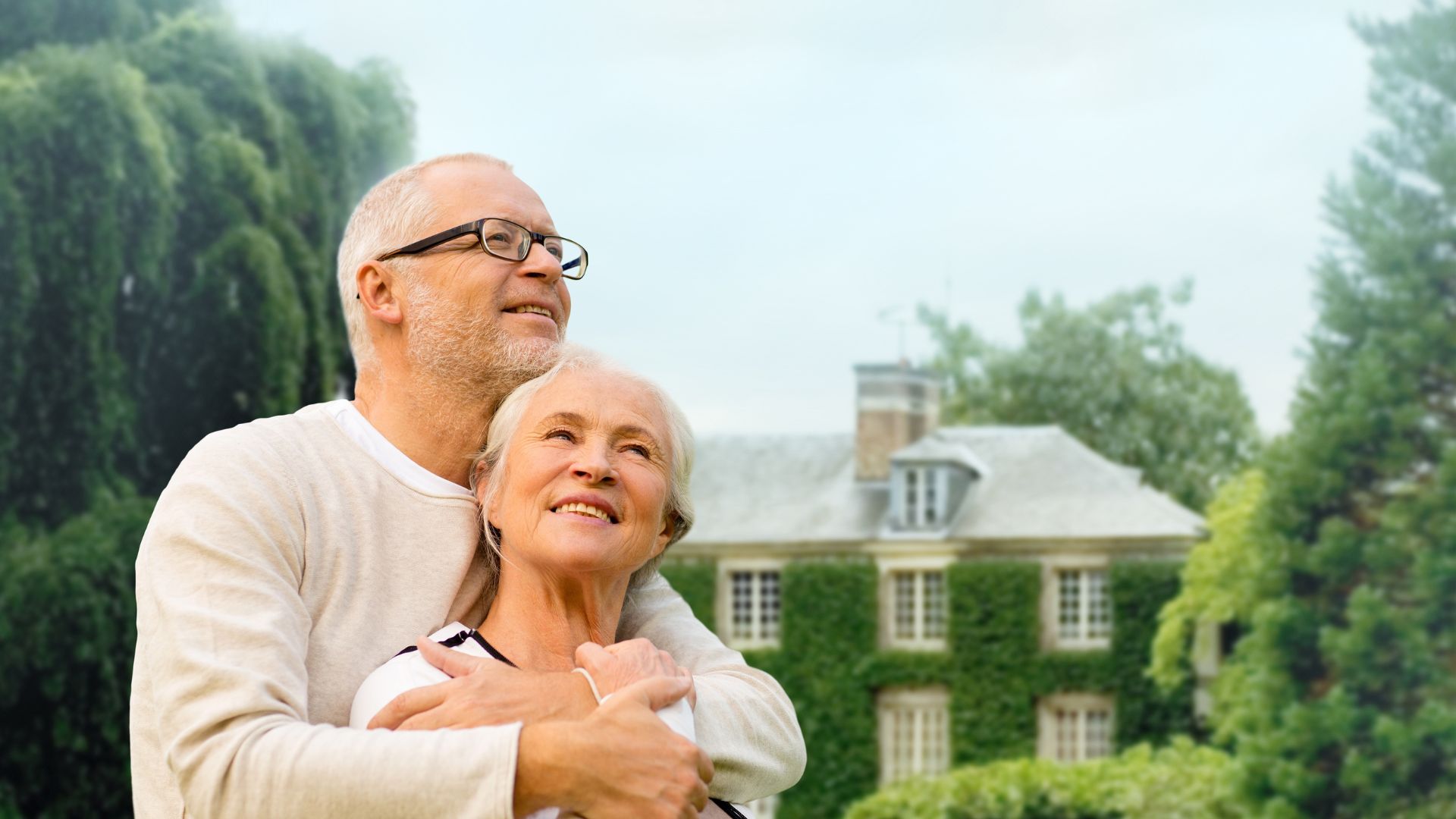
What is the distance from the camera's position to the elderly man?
1.96 metres

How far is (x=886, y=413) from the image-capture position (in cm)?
2830

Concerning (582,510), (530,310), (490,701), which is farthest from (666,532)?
(490,701)

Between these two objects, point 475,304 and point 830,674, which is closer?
point 475,304

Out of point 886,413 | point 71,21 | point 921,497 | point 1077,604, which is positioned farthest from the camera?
point 886,413

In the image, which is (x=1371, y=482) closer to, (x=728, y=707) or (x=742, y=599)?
(x=742, y=599)

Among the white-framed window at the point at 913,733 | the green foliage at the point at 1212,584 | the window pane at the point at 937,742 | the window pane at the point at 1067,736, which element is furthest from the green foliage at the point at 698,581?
the green foliage at the point at 1212,584

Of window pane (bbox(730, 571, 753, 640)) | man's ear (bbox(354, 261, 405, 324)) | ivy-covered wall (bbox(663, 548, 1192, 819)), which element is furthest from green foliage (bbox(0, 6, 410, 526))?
man's ear (bbox(354, 261, 405, 324))

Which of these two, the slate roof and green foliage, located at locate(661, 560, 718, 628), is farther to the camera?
green foliage, located at locate(661, 560, 718, 628)

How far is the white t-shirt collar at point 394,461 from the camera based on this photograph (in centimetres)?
246

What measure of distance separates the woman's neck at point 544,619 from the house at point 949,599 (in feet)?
78.0

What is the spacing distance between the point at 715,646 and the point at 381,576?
50 cm

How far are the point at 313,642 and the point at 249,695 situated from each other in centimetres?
27

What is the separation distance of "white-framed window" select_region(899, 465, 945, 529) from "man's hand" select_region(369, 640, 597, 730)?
81.3ft

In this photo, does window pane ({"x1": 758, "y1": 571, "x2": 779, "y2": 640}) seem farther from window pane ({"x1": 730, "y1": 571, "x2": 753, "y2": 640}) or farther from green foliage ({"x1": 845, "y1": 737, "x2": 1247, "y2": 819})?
green foliage ({"x1": 845, "y1": 737, "x2": 1247, "y2": 819})
